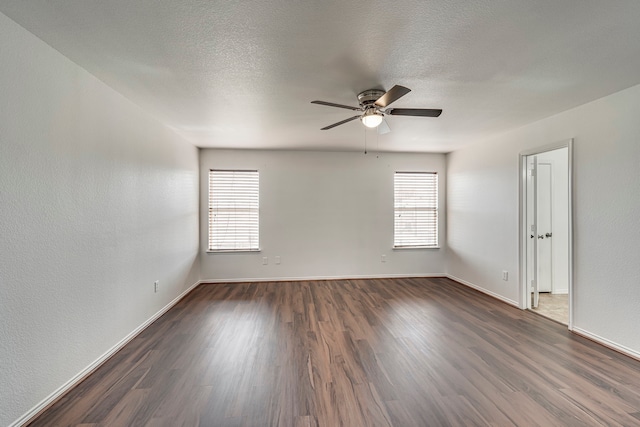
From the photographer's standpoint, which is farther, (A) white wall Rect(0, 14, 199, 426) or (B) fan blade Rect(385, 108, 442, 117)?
(B) fan blade Rect(385, 108, 442, 117)

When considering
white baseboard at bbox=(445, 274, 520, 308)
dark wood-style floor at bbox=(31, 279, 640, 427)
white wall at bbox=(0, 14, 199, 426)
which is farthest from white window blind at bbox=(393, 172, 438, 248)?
white wall at bbox=(0, 14, 199, 426)

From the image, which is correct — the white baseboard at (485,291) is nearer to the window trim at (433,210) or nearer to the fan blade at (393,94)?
the window trim at (433,210)

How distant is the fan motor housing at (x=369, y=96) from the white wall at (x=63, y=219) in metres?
2.23

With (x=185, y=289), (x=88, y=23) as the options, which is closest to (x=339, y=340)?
(x=185, y=289)

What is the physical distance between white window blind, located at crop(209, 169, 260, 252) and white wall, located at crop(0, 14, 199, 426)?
5.42 feet

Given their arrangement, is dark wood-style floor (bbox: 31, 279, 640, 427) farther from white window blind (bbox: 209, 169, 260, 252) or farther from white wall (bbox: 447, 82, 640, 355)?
white window blind (bbox: 209, 169, 260, 252)

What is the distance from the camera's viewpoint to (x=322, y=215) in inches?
189

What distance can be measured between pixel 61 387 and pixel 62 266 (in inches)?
33.4

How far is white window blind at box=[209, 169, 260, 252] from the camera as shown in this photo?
15.1 feet

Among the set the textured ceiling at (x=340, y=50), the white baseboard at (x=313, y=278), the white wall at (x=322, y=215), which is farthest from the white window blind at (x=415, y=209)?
the textured ceiling at (x=340, y=50)

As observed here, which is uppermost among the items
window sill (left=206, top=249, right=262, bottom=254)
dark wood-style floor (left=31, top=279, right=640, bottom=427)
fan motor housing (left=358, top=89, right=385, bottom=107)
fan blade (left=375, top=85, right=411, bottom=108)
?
fan motor housing (left=358, top=89, right=385, bottom=107)

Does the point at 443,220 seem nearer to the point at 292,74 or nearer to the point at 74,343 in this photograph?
the point at 292,74

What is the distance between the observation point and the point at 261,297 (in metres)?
3.87

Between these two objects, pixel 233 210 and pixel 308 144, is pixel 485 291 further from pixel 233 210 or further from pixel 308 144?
pixel 233 210
